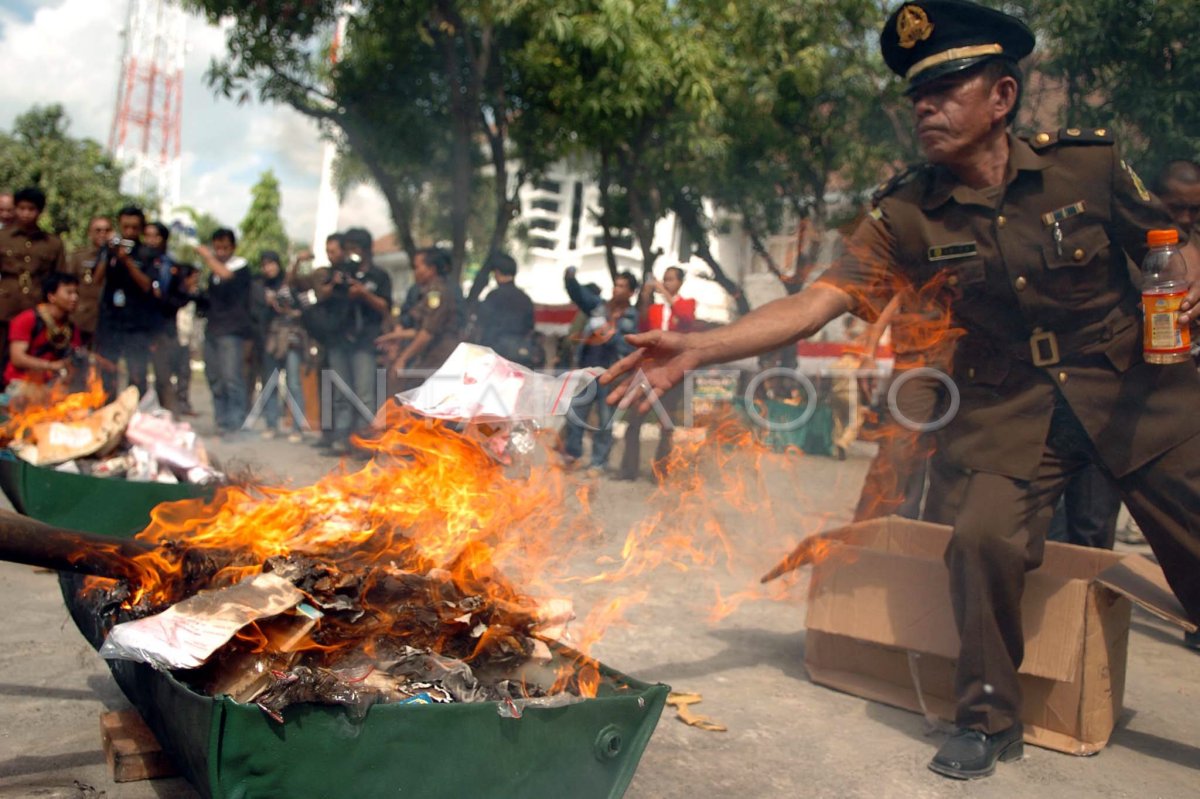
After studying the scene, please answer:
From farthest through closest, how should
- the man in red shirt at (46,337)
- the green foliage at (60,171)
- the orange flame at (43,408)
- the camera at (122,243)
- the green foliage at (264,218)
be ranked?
1. the green foliage at (264,218)
2. the green foliage at (60,171)
3. the camera at (122,243)
4. the man in red shirt at (46,337)
5. the orange flame at (43,408)

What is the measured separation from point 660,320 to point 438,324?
217 cm

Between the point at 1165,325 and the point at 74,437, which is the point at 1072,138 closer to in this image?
the point at 1165,325

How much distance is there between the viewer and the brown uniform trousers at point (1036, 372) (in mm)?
3303

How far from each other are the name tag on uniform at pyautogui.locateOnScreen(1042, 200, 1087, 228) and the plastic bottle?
9.4 inches

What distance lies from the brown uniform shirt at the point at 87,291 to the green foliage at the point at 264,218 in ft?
142

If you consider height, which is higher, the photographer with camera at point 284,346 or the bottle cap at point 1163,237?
the bottle cap at point 1163,237

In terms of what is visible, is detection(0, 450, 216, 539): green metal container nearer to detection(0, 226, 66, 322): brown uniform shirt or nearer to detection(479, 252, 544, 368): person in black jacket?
detection(0, 226, 66, 322): brown uniform shirt

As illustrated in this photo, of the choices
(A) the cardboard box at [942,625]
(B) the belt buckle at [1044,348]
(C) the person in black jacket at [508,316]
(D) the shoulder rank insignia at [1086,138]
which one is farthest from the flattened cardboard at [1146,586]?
(C) the person in black jacket at [508,316]

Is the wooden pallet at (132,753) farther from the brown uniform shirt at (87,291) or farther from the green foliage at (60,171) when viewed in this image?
the green foliage at (60,171)

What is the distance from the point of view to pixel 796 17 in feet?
40.7

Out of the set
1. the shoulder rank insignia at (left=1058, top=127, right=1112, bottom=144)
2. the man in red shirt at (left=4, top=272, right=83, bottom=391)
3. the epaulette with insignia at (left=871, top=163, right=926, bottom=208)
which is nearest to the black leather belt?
the shoulder rank insignia at (left=1058, top=127, right=1112, bottom=144)

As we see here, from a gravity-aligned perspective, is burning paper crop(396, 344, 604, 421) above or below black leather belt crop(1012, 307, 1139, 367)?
below

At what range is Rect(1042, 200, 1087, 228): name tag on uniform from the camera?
3365 mm

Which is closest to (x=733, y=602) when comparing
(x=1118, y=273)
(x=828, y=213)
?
(x=1118, y=273)
